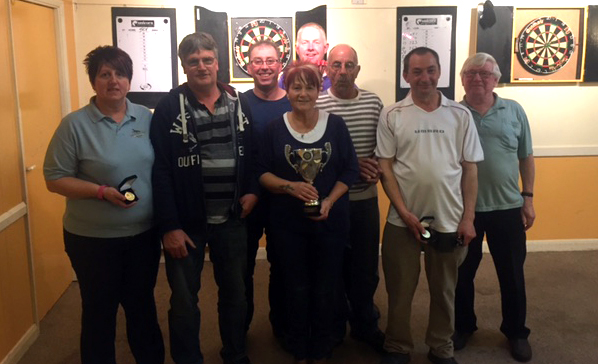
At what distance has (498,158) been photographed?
2.61 meters

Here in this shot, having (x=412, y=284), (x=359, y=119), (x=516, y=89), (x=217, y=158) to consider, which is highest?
(x=516, y=89)

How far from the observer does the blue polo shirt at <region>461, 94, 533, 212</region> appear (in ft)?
8.55

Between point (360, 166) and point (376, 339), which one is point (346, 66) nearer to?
point (360, 166)

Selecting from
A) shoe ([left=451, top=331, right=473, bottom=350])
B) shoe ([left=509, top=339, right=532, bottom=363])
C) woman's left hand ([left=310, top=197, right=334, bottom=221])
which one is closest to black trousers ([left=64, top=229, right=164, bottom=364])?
woman's left hand ([left=310, top=197, right=334, bottom=221])

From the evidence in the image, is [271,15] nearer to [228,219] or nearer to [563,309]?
[228,219]

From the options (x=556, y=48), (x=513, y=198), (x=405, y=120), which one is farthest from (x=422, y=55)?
(x=556, y=48)

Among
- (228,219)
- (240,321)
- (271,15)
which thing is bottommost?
(240,321)

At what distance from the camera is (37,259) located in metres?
3.13

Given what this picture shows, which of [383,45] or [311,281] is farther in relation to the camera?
[383,45]

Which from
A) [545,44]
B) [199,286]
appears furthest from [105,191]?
[545,44]

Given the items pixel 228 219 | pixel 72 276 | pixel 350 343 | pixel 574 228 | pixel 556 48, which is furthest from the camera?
pixel 574 228

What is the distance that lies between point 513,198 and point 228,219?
1.36 meters

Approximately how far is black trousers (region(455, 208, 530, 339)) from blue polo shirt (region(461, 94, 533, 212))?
0.21 feet

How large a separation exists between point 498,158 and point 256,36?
209 centimetres
